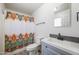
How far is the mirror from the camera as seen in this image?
1354 mm

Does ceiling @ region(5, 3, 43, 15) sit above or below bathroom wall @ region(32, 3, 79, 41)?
above

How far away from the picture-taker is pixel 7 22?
4.66 ft

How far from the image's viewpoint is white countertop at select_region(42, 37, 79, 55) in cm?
116

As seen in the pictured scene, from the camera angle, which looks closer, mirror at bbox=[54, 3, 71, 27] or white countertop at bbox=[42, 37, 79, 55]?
white countertop at bbox=[42, 37, 79, 55]

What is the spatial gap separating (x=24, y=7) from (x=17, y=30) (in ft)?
1.03

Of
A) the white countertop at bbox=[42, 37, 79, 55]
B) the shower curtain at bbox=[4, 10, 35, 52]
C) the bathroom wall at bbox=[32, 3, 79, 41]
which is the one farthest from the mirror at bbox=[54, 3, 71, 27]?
the shower curtain at bbox=[4, 10, 35, 52]

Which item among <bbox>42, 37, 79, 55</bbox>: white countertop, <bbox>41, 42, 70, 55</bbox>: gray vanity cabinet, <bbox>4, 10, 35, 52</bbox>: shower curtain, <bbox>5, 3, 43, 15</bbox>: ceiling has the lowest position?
<bbox>41, 42, 70, 55</bbox>: gray vanity cabinet

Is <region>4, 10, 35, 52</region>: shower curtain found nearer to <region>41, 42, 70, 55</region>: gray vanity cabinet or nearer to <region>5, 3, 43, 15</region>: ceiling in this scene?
<region>5, 3, 43, 15</region>: ceiling

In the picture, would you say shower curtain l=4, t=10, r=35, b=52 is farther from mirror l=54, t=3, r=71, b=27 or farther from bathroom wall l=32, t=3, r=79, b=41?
mirror l=54, t=3, r=71, b=27

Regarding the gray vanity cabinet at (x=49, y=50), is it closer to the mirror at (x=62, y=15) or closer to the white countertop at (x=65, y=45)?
the white countertop at (x=65, y=45)

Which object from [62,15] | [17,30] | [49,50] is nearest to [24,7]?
[17,30]

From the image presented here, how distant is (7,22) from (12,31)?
0.43ft

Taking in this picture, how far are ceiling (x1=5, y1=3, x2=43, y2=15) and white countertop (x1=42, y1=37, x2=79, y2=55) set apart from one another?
0.43 m

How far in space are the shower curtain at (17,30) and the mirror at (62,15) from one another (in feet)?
1.06
